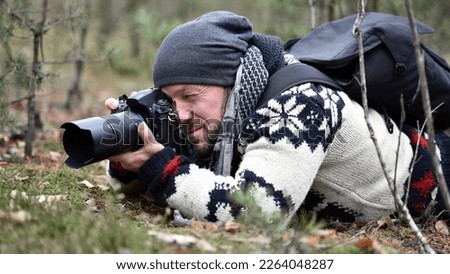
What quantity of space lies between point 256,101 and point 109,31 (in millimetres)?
13620

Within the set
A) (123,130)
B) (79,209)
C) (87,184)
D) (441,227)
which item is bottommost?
(441,227)

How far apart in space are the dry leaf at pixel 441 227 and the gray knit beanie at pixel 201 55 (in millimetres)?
1551

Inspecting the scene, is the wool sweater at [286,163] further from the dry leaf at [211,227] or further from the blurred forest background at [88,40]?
the blurred forest background at [88,40]

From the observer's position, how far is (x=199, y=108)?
3.22 m

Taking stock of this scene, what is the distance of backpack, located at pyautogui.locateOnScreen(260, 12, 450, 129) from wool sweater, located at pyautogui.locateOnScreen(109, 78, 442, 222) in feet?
0.41

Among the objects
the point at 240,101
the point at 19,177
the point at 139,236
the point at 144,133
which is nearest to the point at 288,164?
the point at 240,101

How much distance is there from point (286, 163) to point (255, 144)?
20 centimetres

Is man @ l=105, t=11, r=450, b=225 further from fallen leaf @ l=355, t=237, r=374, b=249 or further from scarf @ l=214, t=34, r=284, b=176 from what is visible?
fallen leaf @ l=355, t=237, r=374, b=249

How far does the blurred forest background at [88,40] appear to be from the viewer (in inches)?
172

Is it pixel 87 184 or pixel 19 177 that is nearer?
pixel 19 177

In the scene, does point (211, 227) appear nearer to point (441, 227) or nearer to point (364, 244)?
point (364, 244)

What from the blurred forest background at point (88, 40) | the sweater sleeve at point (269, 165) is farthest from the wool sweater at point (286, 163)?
the blurred forest background at point (88, 40)
